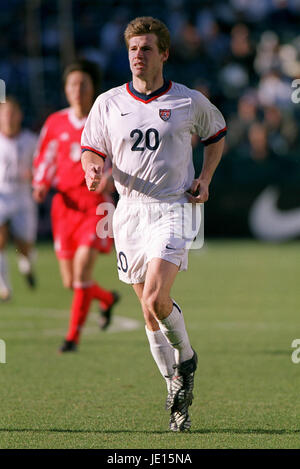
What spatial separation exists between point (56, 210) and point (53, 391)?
255cm

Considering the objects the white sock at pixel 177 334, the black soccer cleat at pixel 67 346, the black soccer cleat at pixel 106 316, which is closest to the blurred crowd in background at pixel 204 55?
the black soccer cleat at pixel 106 316

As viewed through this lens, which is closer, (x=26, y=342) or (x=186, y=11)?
(x=26, y=342)

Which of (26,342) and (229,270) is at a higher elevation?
(26,342)

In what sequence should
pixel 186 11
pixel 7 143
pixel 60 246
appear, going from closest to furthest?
pixel 60 246 < pixel 7 143 < pixel 186 11

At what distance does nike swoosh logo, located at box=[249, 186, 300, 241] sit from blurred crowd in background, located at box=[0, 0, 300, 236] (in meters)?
0.67

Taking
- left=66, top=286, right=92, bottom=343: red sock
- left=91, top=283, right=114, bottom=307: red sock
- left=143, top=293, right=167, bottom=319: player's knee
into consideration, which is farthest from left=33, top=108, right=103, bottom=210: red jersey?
left=143, top=293, right=167, bottom=319: player's knee

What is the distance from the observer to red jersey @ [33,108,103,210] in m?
8.98

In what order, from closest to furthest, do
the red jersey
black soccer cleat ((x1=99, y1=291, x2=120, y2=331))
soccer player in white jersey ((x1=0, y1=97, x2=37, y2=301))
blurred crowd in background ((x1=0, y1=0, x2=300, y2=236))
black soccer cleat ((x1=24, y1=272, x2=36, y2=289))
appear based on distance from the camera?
1. the red jersey
2. black soccer cleat ((x1=99, y1=291, x2=120, y2=331))
3. soccer player in white jersey ((x1=0, y1=97, x2=37, y2=301))
4. black soccer cleat ((x1=24, y1=272, x2=36, y2=289))
5. blurred crowd in background ((x1=0, y1=0, x2=300, y2=236))

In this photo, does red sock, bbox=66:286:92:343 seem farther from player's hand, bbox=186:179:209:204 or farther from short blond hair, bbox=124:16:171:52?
short blond hair, bbox=124:16:171:52

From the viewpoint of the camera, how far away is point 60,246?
29.6 feet

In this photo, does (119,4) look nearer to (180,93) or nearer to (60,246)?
(60,246)

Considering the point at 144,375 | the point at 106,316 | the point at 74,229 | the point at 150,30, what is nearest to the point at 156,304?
the point at 150,30

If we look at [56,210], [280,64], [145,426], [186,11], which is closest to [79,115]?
[56,210]

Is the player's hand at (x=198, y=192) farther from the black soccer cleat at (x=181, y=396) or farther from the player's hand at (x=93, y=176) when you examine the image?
the black soccer cleat at (x=181, y=396)
